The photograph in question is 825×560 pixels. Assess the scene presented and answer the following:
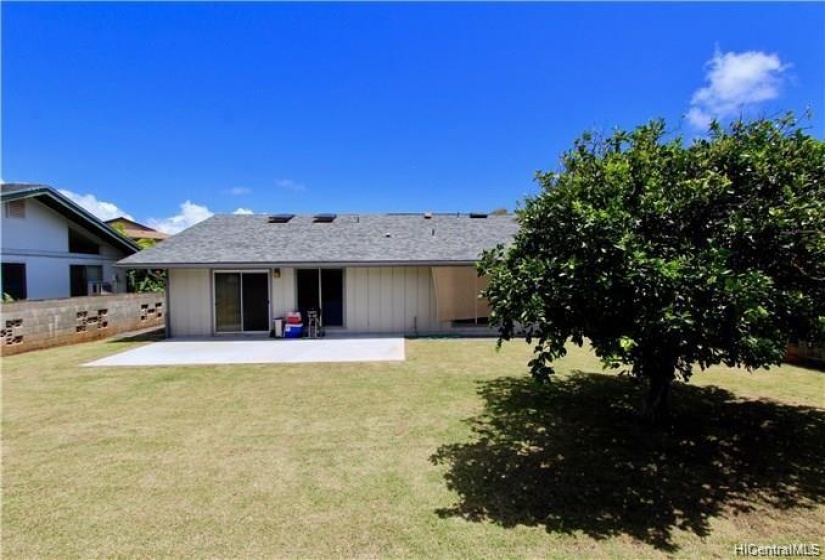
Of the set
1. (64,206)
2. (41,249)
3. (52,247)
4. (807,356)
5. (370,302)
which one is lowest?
(807,356)

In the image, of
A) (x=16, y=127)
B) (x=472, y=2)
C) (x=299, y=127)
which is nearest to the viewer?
(x=472, y=2)

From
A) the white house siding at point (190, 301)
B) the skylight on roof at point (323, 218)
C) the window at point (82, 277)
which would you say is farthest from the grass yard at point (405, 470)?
the skylight on roof at point (323, 218)

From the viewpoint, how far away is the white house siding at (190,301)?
41.0ft

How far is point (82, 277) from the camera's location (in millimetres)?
15578

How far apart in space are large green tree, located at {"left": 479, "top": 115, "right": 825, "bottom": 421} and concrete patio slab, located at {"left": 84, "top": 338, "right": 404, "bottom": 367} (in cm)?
610

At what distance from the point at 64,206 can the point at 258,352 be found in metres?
11.0

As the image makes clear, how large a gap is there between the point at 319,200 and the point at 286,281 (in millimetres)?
12706

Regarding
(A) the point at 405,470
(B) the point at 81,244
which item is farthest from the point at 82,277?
(A) the point at 405,470

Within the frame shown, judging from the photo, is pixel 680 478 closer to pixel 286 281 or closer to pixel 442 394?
pixel 442 394

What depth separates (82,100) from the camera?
12.5 metres

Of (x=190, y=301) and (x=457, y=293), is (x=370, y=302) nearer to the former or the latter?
(x=457, y=293)

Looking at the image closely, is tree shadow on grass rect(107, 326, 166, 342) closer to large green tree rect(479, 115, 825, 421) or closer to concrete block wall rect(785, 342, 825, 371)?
large green tree rect(479, 115, 825, 421)

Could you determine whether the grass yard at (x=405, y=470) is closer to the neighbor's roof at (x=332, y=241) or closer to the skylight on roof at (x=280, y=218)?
the neighbor's roof at (x=332, y=241)

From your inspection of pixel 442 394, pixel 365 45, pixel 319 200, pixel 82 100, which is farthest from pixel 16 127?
pixel 442 394
